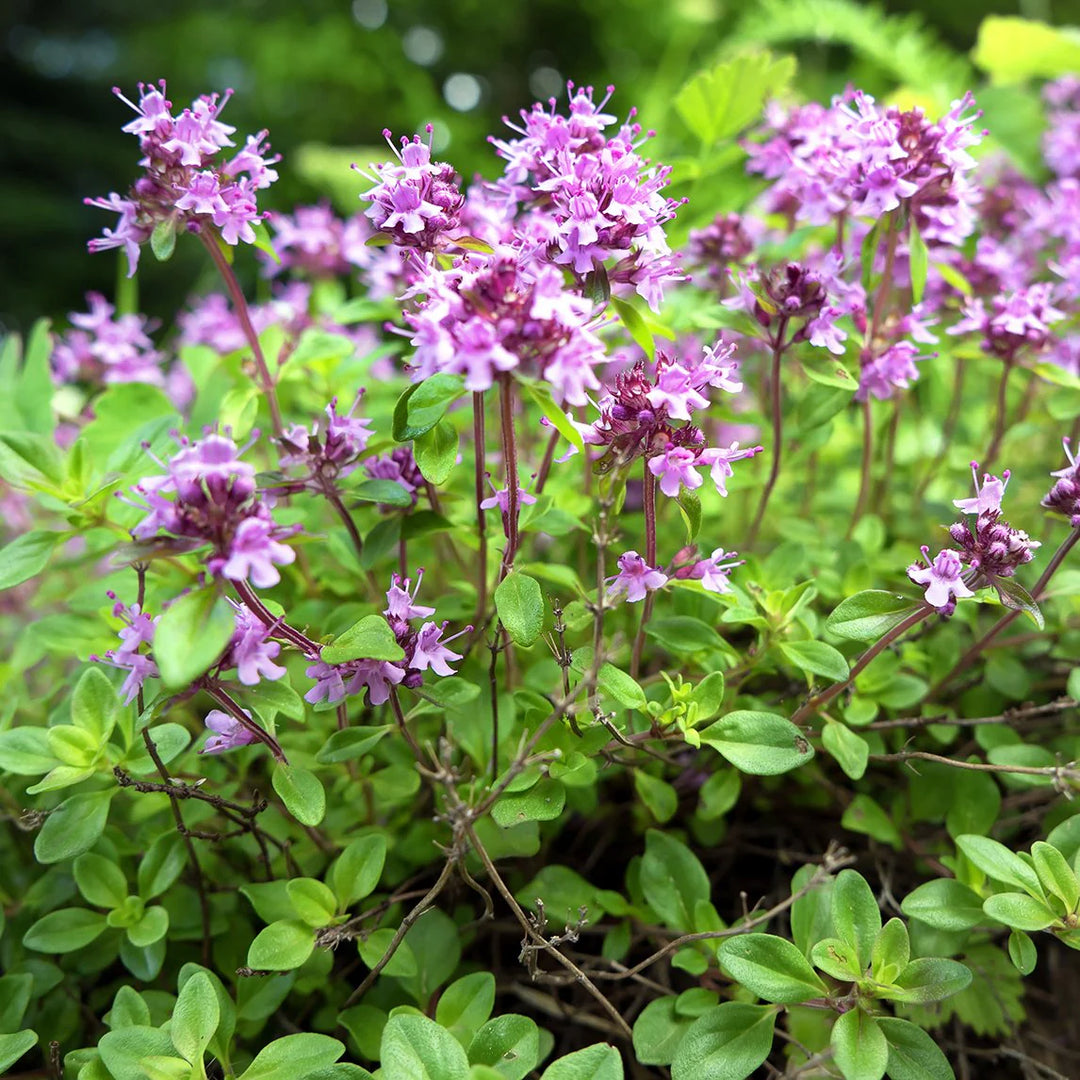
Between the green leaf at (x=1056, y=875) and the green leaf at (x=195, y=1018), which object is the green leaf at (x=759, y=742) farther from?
the green leaf at (x=195, y=1018)

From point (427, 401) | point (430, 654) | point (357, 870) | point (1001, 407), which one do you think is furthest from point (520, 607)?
point (1001, 407)

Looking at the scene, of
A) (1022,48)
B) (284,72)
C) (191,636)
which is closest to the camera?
(191,636)

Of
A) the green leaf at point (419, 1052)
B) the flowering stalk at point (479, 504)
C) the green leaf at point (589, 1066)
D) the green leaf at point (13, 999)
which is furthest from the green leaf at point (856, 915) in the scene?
the green leaf at point (13, 999)

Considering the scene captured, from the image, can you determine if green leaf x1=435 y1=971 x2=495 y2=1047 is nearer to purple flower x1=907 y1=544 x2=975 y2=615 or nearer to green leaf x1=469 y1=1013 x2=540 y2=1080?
green leaf x1=469 y1=1013 x2=540 y2=1080

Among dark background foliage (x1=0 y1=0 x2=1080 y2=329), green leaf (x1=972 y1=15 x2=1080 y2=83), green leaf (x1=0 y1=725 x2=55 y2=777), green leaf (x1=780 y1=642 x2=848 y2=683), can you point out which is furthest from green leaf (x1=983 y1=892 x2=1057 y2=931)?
dark background foliage (x1=0 y1=0 x2=1080 y2=329)

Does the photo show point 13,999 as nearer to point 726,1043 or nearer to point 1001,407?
point 726,1043

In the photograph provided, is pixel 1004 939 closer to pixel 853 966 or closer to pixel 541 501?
pixel 853 966
